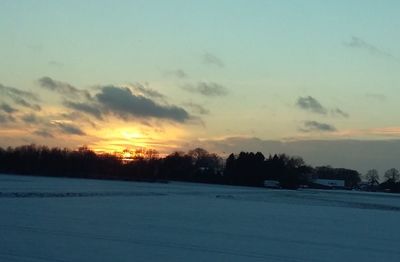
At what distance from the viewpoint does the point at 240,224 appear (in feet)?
75.0

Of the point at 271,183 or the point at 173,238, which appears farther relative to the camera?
the point at 271,183

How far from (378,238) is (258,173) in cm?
11277

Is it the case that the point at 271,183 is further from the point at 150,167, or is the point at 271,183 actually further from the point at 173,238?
the point at 173,238

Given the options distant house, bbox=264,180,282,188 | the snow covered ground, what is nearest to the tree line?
distant house, bbox=264,180,282,188

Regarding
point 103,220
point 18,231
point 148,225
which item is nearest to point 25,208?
point 103,220

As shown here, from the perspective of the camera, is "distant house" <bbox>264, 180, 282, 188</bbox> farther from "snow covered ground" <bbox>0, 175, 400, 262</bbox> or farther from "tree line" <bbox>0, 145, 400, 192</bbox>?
"snow covered ground" <bbox>0, 175, 400, 262</bbox>

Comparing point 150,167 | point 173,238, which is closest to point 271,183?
point 150,167

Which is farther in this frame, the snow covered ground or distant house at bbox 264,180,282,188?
distant house at bbox 264,180,282,188

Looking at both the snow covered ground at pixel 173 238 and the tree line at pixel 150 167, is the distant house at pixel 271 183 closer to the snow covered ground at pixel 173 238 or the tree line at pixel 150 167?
the tree line at pixel 150 167

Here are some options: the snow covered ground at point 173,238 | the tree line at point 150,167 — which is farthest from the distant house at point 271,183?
the snow covered ground at point 173,238

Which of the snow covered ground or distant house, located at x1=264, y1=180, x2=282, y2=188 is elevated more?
distant house, located at x1=264, y1=180, x2=282, y2=188

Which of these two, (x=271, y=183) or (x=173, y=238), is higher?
(x=271, y=183)

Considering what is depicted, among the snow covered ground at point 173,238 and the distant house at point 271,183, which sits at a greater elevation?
the distant house at point 271,183

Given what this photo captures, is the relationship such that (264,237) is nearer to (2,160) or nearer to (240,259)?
(240,259)
